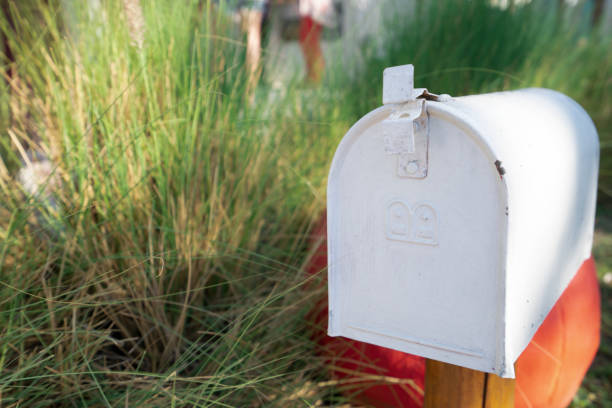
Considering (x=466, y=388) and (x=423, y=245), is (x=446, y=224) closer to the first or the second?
(x=423, y=245)

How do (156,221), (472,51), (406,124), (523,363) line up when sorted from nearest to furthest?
(406,124) → (523,363) → (156,221) → (472,51)

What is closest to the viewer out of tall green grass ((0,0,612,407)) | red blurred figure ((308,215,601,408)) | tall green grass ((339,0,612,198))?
tall green grass ((0,0,612,407))

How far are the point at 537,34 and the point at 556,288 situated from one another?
2254 millimetres

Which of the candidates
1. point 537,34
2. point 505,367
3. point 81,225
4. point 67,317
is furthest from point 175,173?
point 537,34

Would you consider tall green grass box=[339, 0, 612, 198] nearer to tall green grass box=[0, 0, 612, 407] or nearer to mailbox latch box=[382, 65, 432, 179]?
tall green grass box=[0, 0, 612, 407]

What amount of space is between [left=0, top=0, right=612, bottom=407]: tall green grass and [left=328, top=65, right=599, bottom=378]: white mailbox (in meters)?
0.28

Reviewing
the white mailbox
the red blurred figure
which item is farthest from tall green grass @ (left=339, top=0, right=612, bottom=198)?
the white mailbox

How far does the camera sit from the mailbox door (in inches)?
31.2

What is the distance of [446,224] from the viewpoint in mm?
826

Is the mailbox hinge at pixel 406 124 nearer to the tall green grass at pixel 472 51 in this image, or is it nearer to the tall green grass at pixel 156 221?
the tall green grass at pixel 156 221

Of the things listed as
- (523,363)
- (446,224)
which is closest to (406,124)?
(446,224)

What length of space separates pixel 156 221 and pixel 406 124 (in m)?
0.87

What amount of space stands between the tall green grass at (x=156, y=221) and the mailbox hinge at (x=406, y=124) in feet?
1.24

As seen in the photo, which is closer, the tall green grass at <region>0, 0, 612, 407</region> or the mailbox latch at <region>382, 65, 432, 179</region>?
the mailbox latch at <region>382, 65, 432, 179</region>
